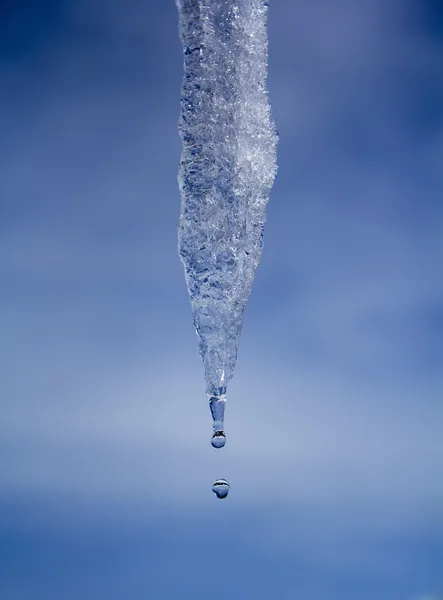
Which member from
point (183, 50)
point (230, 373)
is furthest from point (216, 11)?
point (230, 373)

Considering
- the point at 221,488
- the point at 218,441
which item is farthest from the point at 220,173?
the point at 221,488

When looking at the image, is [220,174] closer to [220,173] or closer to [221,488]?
[220,173]

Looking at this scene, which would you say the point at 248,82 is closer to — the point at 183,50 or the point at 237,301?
the point at 183,50

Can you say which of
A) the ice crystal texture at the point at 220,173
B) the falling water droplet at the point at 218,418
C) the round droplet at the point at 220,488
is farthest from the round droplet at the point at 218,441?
the ice crystal texture at the point at 220,173

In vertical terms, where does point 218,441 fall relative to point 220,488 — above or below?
above

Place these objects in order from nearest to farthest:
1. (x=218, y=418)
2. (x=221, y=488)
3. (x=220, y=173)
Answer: (x=221, y=488)
(x=218, y=418)
(x=220, y=173)

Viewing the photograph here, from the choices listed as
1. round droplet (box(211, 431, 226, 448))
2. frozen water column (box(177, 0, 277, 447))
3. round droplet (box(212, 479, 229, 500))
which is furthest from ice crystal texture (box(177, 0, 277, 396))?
round droplet (box(212, 479, 229, 500))

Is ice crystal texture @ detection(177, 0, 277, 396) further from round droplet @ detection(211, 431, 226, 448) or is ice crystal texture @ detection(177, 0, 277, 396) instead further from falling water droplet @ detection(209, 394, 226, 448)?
round droplet @ detection(211, 431, 226, 448)
